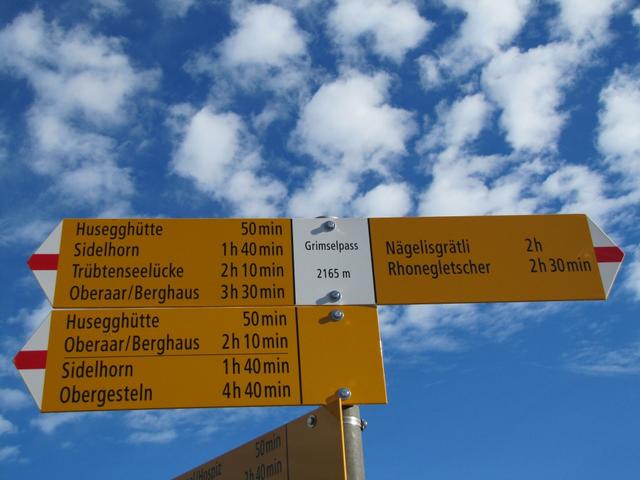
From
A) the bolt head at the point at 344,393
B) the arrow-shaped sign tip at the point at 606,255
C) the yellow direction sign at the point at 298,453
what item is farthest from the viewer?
the arrow-shaped sign tip at the point at 606,255

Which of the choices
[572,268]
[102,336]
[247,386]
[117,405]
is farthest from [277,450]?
[572,268]

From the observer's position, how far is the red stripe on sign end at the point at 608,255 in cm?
416

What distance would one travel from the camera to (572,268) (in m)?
4.11

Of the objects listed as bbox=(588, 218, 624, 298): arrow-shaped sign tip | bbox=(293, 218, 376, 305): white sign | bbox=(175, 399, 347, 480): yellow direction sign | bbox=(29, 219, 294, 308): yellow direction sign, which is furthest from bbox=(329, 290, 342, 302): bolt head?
bbox=(588, 218, 624, 298): arrow-shaped sign tip

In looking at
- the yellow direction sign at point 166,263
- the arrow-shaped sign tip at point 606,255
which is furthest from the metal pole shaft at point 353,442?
the arrow-shaped sign tip at point 606,255

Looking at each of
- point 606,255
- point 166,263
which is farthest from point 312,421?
point 606,255

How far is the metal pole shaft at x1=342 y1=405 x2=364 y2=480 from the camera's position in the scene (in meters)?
3.34

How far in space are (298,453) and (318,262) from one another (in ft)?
3.77

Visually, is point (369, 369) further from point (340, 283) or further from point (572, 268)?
point (572, 268)

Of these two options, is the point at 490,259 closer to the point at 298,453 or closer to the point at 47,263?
the point at 298,453

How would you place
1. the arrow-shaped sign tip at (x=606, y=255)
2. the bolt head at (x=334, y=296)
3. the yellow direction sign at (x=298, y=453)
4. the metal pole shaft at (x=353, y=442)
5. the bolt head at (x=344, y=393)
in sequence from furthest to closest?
1. the arrow-shaped sign tip at (x=606, y=255)
2. the bolt head at (x=334, y=296)
3. the bolt head at (x=344, y=393)
4. the metal pole shaft at (x=353, y=442)
5. the yellow direction sign at (x=298, y=453)

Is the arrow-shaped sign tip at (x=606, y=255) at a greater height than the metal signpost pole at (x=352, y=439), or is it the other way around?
the arrow-shaped sign tip at (x=606, y=255)

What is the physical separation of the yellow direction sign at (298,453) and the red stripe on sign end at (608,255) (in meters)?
2.18

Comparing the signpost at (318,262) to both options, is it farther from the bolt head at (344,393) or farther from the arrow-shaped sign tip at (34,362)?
the bolt head at (344,393)
